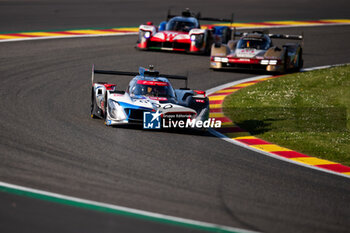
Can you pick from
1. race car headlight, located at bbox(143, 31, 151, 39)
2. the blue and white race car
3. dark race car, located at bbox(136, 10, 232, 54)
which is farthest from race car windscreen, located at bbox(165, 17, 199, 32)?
the blue and white race car

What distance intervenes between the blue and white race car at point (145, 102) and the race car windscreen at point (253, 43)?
777 centimetres

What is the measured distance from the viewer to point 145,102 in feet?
44.5

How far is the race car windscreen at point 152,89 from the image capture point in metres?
14.3

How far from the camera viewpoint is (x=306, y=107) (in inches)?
702

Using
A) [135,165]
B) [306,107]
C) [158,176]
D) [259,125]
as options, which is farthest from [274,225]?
[306,107]

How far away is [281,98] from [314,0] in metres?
24.8

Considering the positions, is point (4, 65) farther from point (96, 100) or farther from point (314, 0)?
point (314, 0)

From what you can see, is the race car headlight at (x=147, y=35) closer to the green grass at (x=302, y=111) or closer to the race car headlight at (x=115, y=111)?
the green grass at (x=302, y=111)

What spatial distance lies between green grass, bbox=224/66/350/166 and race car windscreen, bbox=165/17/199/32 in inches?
194

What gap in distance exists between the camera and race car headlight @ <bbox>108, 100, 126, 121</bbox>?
523 inches

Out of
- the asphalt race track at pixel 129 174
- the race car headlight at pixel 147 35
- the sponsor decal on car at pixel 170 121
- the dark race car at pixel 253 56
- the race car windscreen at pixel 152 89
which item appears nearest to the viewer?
the asphalt race track at pixel 129 174

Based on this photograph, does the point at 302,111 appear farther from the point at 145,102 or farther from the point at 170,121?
the point at 145,102

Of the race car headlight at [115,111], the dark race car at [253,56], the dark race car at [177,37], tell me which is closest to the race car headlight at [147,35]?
the dark race car at [177,37]

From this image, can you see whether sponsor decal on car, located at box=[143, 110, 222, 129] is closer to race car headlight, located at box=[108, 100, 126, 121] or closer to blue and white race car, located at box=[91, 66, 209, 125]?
blue and white race car, located at box=[91, 66, 209, 125]
